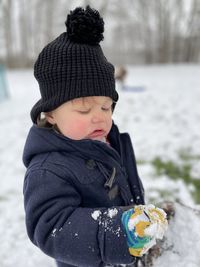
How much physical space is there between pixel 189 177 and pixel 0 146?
253cm

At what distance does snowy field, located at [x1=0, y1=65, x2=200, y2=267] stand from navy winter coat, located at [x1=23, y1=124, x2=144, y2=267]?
1.67 ft

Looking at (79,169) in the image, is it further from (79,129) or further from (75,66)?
(75,66)

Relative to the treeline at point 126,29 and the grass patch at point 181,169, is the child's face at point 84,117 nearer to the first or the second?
the grass patch at point 181,169

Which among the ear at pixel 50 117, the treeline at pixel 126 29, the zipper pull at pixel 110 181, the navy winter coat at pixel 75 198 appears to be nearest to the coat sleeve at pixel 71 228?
the navy winter coat at pixel 75 198

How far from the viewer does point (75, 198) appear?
1311 millimetres

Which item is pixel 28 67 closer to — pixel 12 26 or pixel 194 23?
pixel 12 26

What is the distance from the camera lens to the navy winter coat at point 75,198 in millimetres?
1207

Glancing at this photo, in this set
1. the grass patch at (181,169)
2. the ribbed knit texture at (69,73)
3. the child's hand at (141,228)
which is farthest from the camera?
the grass patch at (181,169)

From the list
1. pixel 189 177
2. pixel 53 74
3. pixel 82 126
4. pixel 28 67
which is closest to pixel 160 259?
pixel 82 126

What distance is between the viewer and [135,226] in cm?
118

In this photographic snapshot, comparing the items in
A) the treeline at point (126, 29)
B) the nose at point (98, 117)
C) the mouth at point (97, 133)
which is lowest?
the treeline at point (126, 29)

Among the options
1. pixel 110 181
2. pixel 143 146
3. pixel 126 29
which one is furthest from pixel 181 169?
pixel 126 29

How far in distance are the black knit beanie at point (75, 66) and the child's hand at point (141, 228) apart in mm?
438

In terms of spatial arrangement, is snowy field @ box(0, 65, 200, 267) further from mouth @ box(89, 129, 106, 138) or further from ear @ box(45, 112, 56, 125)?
ear @ box(45, 112, 56, 125)
